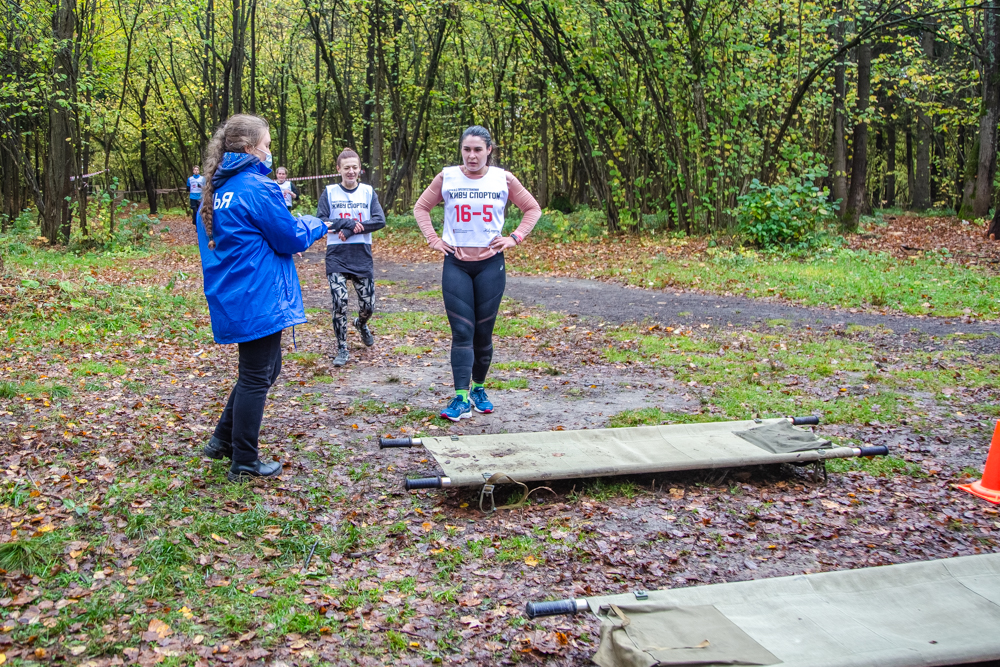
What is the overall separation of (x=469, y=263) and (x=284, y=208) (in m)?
1.90

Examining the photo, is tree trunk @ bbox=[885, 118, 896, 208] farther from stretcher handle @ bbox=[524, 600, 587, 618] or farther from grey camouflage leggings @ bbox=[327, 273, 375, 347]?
stretcher handle @ bbox=[524, 600, 587, 618]

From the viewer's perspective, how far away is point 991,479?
4.99 meters

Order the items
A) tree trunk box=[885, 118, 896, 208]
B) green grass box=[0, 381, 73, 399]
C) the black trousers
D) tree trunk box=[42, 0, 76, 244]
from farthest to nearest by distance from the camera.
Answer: tree trunk box=[885, 118, 896, 208] < tree trunk box=[42, 0, 76, 244] < green grass box=[0, 381, 73, 399] < the black trousers

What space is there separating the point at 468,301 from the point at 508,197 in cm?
92

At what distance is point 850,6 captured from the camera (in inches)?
650

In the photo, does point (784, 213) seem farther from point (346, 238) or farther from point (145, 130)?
point (145, 130)

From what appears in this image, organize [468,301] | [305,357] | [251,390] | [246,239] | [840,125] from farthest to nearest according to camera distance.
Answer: [840,125], [305,357], [468,301], [251,390], [246,239]

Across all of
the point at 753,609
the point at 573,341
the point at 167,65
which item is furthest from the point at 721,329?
the point at 167,65

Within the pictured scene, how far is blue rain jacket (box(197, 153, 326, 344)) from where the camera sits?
4555 millimetres

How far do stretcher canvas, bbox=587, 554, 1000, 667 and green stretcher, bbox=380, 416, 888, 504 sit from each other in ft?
4.43

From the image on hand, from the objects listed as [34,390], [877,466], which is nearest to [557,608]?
[877,466]

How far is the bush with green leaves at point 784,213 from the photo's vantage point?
16.2 metres

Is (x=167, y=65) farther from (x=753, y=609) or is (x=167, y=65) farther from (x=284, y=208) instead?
(x=753, y=609)

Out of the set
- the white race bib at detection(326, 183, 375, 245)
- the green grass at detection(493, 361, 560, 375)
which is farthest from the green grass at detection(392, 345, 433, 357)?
the white race bib at detection(326, 183, 375, 245)
